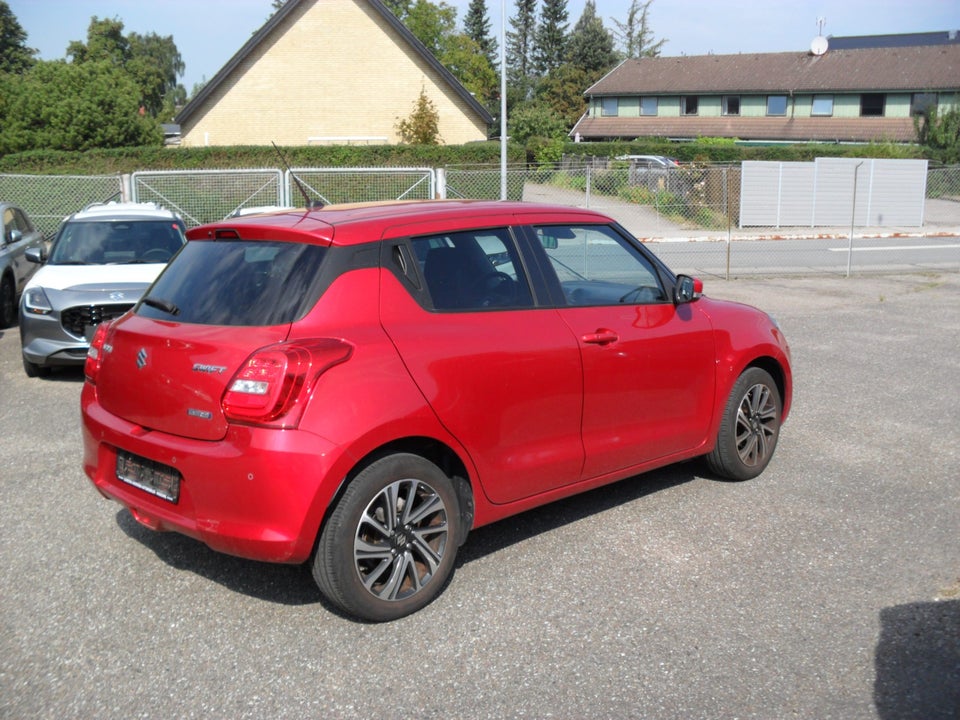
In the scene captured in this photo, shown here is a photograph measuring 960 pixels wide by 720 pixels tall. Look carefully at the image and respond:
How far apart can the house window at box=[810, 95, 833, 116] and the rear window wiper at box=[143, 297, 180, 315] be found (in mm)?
60057

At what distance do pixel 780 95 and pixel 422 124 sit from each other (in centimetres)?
2991

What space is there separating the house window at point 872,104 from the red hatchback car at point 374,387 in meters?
58.2

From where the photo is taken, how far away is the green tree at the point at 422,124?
39594 mm

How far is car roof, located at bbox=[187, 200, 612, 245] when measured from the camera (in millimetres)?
4344

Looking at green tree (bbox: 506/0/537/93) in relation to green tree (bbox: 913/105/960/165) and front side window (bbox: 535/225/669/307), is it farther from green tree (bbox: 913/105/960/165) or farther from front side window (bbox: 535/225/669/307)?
front side window (bbox: 535/225/669/307)

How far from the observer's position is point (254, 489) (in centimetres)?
390

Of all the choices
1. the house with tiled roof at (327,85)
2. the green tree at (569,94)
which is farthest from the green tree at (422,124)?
the green tree at (569,94)

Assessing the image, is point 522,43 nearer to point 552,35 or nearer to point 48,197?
point 552,35

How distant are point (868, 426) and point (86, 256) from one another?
302 inches

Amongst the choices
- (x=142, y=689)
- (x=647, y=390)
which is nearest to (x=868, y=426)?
(x=647, y=390)

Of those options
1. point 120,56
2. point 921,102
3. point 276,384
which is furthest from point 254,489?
point 120,56

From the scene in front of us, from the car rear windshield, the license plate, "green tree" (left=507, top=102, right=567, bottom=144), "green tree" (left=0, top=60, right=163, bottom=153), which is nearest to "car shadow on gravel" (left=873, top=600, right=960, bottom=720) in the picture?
the car rear windshield

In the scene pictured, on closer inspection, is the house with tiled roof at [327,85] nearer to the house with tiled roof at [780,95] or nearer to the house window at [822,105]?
the house with tiled roof at [780,95]

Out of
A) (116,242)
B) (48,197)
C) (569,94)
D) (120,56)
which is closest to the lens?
(116,242)
